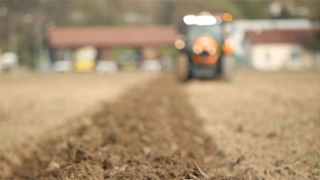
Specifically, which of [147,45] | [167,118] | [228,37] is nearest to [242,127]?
[167,118]

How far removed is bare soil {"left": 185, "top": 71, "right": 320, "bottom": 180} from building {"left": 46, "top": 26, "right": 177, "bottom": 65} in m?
49.5

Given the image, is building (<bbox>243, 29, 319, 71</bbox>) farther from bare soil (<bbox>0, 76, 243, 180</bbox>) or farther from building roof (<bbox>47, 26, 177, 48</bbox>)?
bare soil (<bbox>0, 76, 243, 180</bbox>)

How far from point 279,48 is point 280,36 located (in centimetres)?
129

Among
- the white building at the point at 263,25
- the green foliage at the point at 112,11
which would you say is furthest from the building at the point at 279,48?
the green foliage at the point at 112,11

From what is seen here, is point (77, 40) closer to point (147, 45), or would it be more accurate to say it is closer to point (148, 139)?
point (147, 45)

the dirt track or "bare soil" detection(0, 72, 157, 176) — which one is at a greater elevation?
the dirt track

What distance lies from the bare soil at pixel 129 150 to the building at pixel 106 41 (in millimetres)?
52083

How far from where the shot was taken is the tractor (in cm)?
2398

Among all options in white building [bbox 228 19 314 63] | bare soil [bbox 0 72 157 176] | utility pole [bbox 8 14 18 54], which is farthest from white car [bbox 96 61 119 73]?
bare soil [bbox 0 72 157 176]

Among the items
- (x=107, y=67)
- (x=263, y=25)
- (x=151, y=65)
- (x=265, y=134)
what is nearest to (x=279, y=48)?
(x=263, y=25)

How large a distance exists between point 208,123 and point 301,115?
1765 mm

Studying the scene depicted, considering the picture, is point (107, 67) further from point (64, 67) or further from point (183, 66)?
point (183, 66)

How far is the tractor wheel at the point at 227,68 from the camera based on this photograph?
24.2m

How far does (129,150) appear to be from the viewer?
343 inches
